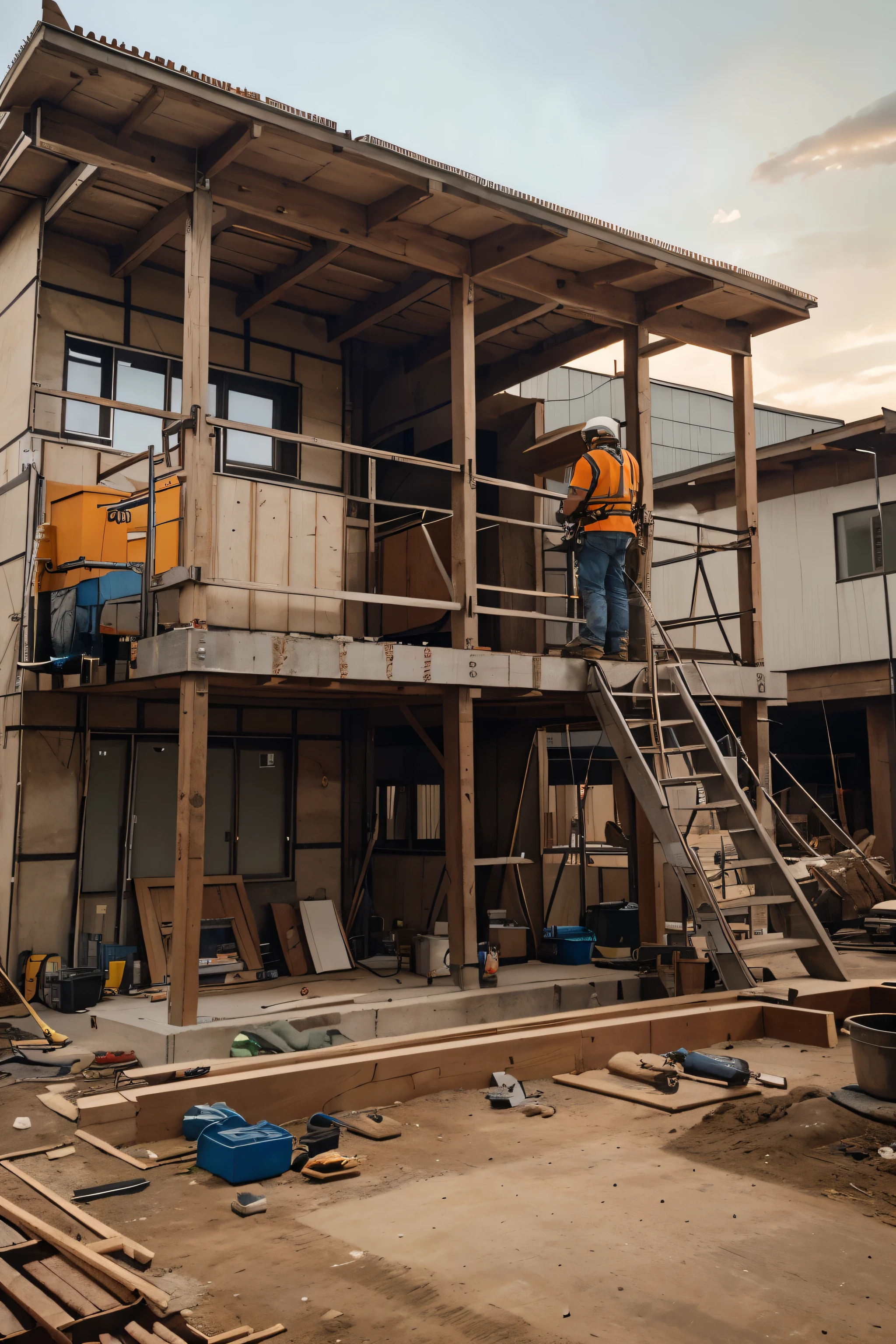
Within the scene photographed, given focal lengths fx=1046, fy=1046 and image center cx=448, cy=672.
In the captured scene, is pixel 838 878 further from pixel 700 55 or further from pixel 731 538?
pixel 700 55

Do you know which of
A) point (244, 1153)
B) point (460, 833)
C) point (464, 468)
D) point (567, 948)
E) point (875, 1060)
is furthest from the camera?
point (567, 948)

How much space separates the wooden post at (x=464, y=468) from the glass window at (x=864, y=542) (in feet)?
34.4

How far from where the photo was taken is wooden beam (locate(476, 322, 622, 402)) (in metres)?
13.0

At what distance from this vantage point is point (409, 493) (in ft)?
45.6

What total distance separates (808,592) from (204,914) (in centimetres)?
1274

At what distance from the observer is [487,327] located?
490 inches

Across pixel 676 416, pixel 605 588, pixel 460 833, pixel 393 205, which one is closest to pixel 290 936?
pixel 460 833

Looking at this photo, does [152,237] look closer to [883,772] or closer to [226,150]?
[226,150]

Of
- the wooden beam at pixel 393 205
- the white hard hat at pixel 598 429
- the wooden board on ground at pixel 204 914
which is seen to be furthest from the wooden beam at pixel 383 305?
the wooden board on ground at pixel 204 914

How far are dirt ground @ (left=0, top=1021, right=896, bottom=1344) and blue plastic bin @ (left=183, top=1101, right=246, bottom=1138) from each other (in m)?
0.39

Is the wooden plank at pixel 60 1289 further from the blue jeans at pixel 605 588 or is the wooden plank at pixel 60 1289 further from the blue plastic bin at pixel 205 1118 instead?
the blue jeans at pixel 605 588

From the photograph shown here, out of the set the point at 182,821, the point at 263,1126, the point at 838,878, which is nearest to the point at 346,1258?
the point at 263,1126

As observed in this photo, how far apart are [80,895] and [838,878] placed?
11152 millimetres

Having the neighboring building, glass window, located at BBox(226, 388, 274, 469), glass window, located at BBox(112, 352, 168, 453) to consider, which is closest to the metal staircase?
glass window, located at BBox(226, 388, 274, 469)
